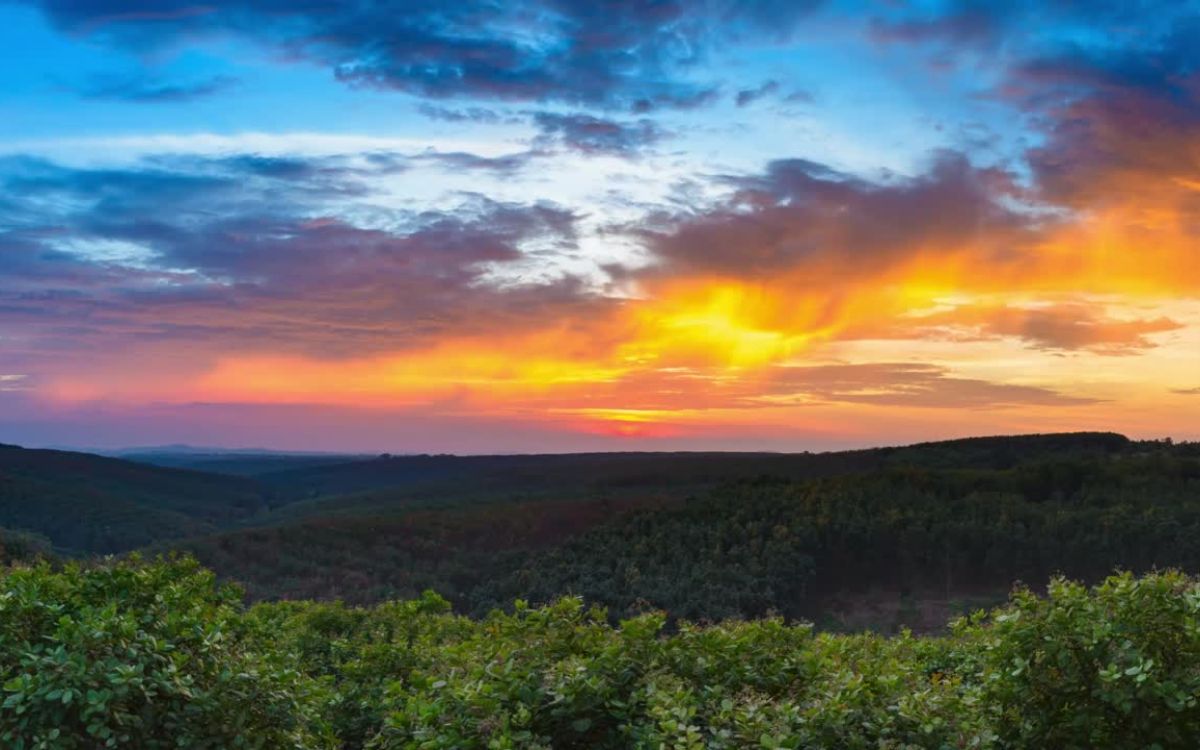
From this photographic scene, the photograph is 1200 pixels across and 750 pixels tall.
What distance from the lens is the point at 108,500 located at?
62.3 m

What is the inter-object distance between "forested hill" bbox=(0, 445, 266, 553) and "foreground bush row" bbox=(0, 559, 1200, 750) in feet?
152

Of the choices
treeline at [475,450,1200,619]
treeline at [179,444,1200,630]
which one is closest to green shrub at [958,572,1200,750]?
treeline at [475,450,1200,619]

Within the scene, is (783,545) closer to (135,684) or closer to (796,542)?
(796,542)

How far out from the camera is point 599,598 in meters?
30.1

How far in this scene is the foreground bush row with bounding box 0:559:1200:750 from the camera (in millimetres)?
6117

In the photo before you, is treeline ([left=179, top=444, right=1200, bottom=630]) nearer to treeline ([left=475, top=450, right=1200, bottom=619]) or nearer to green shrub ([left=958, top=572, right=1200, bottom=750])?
treeline ([left=475, top=450, right=1200, bottom=619])

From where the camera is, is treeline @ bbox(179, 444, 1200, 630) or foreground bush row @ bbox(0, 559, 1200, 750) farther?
treeline @ bbox(179, 444, 1200, 630)

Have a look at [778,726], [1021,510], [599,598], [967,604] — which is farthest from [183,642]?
[1021,510]

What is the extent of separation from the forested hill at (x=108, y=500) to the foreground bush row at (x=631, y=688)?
152 feet

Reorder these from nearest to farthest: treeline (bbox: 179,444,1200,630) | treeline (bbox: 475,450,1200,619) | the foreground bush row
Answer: the foreground bush row, treeline (bbox: 475,450,1200,619), treeline (bbox: 179,444,1200,630)

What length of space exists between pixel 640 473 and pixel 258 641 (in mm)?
62246

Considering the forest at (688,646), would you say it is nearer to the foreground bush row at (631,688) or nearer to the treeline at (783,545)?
the foreground bush row at (631,688)

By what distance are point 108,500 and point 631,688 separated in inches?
2538

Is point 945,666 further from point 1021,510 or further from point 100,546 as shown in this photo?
point 100,546
